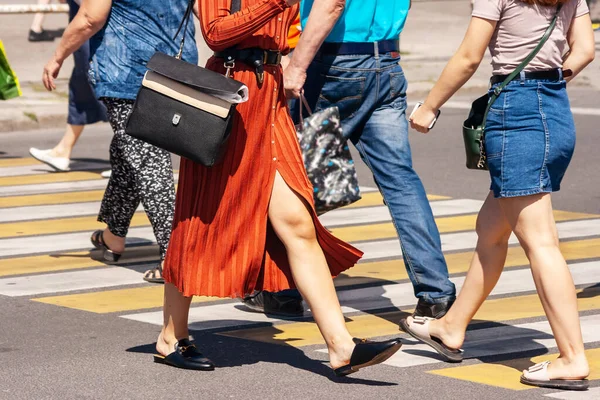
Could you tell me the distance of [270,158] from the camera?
531cm

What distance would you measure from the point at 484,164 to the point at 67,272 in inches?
119

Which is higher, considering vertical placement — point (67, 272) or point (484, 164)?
point (484, 164)

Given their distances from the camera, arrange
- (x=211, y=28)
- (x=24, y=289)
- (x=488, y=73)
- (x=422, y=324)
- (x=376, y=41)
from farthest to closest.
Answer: (x=488, y=73) → (x=24, y=289) → (x=376, y=41) → (x=422, y=324) → (x=211, y=28)

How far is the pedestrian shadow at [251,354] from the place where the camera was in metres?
5.38

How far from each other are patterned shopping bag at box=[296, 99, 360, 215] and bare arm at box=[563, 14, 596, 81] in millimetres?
1121

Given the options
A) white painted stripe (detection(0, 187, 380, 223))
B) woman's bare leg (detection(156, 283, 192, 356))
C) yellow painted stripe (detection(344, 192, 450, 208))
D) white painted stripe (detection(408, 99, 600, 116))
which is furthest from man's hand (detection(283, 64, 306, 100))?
white painted stripe (detection(408, 99, 600, 116))

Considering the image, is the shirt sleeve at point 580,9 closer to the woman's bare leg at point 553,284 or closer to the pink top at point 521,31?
the pink top at point 521,31

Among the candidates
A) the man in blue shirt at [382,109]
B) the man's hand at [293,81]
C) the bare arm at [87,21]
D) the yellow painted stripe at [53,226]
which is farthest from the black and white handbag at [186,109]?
the yellow painted stripe at [53,226]

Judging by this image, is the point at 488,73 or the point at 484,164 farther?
→ the point at 488,73

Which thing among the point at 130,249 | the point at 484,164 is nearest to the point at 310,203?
the point at 484,164

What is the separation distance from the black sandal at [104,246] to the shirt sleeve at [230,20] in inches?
108

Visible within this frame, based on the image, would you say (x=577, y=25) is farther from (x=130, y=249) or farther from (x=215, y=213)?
(x=130, y=249)

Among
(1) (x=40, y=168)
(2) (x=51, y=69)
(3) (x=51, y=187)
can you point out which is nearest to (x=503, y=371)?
(2) (x=51, y=69)

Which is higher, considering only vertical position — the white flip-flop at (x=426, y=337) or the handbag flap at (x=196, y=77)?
the handbag flap at (x=196, y=77)
